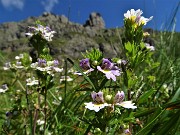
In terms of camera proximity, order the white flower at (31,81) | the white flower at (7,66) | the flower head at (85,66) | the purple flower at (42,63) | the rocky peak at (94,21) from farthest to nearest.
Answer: the rocky peak at (94,21), the white flower at (7,66), the white flower at (31,81), the purple flower at (42,63), the flower head at (85,66)

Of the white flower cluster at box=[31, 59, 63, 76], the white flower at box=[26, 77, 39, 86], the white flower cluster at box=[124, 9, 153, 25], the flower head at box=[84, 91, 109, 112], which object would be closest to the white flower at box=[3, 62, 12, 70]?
Result: the white flower at box=[26, 77, 39, 86]

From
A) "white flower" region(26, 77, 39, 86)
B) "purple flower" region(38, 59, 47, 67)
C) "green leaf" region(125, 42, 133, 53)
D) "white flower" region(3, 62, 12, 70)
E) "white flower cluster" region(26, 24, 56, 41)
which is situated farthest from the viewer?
"white flower" region(3, 62, 12, 70)

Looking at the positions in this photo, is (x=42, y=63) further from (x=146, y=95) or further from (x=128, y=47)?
(x=146, y=95)

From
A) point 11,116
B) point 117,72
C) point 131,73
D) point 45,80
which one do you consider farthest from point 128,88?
point 11,116

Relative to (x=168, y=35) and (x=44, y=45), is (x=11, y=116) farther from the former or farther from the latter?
(x=168, y=35)

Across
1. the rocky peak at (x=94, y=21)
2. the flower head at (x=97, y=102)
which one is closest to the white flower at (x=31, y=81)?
the flower head at (x=97, y=102)

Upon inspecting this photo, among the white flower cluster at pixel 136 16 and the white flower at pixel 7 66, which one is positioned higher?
the white flower at pixel 7 66

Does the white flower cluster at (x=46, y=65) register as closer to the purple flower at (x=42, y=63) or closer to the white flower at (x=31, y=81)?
the purple flower at (x=42, y=63)

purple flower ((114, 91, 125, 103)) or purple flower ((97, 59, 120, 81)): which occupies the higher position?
purple flower ((97, 59, 120, 81))

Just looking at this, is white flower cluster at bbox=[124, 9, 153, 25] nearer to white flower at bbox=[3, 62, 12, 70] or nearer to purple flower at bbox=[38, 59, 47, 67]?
purple flower at bbox=[38, 59, 47, 67]

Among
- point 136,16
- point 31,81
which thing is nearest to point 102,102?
point 136,16

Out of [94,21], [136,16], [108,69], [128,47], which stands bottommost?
[108,69]
